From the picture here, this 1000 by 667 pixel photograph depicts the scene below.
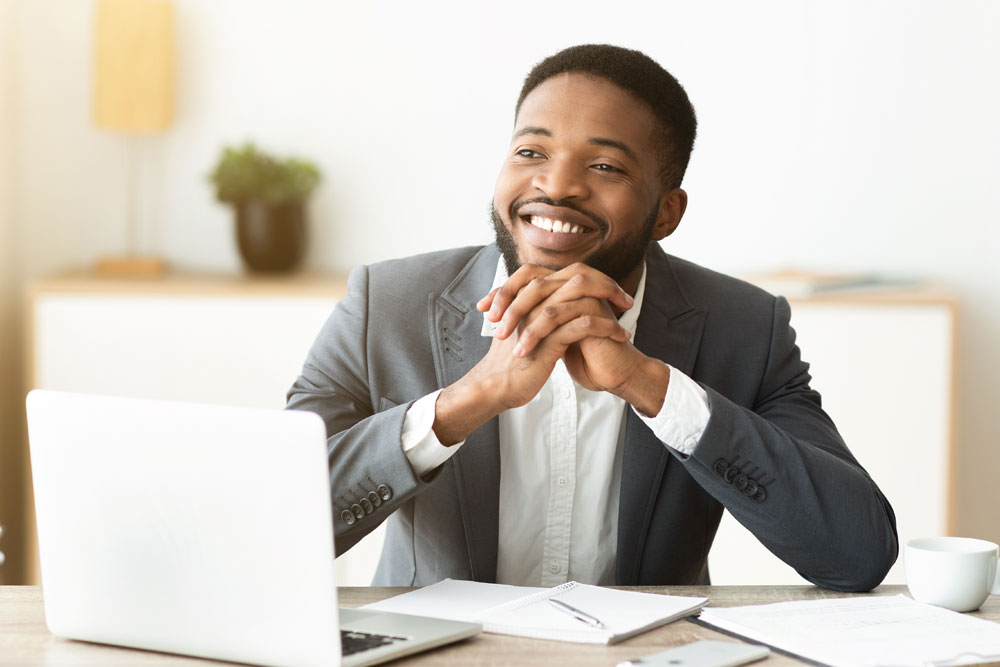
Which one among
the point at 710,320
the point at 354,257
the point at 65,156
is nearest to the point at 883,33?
the point at 354,257

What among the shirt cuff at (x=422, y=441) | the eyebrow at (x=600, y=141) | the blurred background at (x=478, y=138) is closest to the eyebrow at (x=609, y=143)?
the eyebrow at (x=600, y=141)

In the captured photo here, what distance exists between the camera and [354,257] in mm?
3453

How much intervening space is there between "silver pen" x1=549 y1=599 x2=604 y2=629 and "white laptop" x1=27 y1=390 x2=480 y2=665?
126 mm

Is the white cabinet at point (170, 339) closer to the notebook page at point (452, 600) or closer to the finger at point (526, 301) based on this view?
the finger at point (526, 301)

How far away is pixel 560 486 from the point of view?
69.9 inches

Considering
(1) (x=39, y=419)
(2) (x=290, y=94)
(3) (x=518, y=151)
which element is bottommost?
(1) (x=39, y=419)

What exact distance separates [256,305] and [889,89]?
1.80 m

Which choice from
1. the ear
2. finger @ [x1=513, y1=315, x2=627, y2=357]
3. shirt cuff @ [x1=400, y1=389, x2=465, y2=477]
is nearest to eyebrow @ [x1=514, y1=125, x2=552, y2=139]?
the ear

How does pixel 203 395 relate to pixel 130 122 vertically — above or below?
below

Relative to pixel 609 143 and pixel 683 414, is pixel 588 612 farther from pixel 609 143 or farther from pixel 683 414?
pixel 609 143

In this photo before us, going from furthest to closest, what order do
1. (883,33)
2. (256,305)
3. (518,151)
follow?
(883,33) → (256,305) → (518,151)

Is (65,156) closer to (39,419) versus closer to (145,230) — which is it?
(145,230)

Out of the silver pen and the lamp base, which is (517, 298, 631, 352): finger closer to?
the silver pen

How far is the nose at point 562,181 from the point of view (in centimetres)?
174
